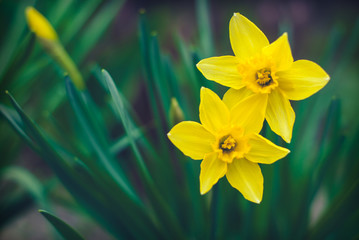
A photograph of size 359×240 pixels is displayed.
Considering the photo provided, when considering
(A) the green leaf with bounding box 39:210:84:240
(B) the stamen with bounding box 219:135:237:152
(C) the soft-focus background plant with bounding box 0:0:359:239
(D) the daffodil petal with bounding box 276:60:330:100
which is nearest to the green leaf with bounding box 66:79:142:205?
(C) the soft-focus background plant with bounding box 0:0:359:239

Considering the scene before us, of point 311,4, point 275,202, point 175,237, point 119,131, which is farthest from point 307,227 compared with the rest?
point 311,4

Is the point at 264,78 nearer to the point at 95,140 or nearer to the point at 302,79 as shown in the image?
the point at 302,79

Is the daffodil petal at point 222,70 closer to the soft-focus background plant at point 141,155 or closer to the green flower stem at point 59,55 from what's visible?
the soft-focus background plant at point 141,155

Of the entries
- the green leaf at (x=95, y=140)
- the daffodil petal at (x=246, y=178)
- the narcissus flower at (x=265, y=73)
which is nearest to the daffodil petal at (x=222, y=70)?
the narcissus flower at (x=265, y=73)

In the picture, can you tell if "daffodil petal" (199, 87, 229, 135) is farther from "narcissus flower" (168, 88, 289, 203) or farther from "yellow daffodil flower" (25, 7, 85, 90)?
"yellow daffodil flower" (25, 7, 85, 90)

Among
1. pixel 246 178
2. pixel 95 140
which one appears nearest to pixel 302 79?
pixel 246 178
